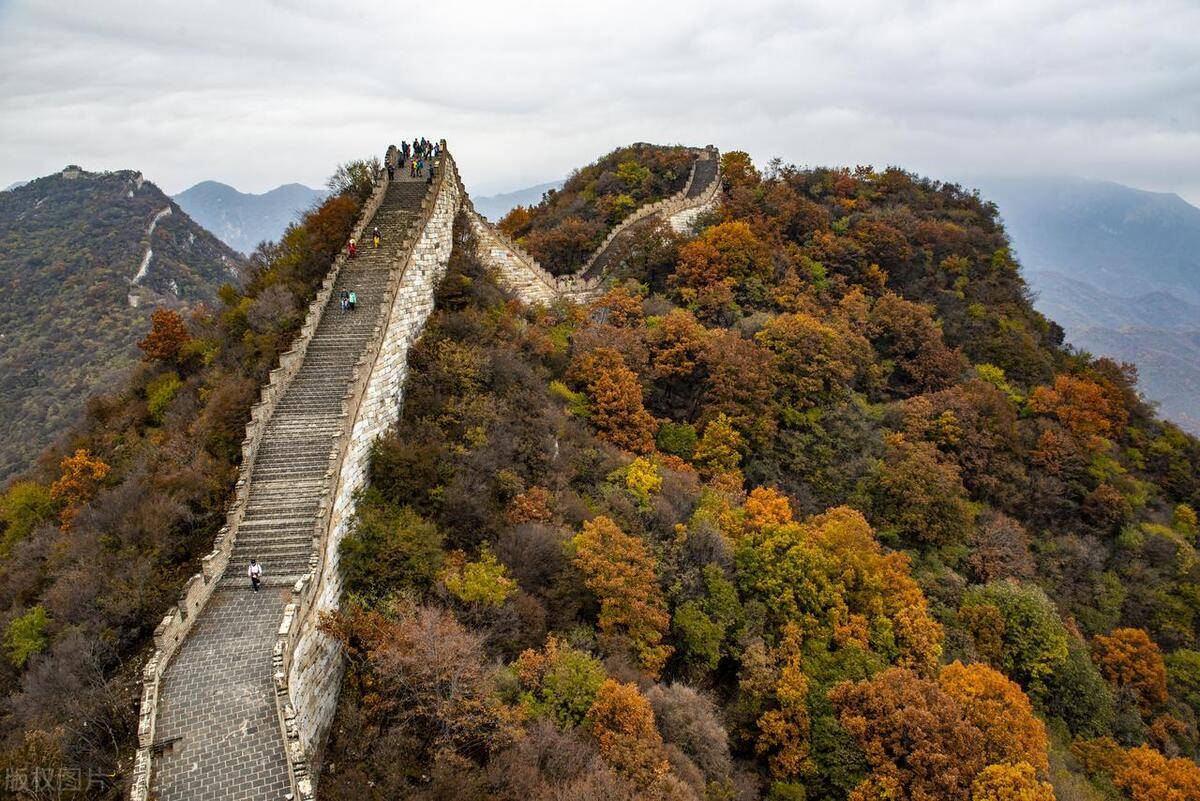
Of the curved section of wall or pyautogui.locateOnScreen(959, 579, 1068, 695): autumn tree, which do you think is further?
the curved section of wall

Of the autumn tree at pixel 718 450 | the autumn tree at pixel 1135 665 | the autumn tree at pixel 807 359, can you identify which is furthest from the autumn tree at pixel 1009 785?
the autumn tree at pixel 807 359

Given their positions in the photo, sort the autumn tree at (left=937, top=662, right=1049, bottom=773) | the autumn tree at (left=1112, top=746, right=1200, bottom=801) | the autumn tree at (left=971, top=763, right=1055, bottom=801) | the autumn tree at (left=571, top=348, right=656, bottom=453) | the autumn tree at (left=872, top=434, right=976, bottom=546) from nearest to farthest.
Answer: the autumn tree at (left=971, top=763, right=1055, bottom=801) < the autumn tree at (left=937, top=662, right=1049, bottom=773) < the autumn tree at (left=1112, top=746, right=1200, bottom=801) < the autumn tree at (left=571, top=348, right=656, bottom=453) < the autumn tree at (left=872, top=434, right=976, bottom=546)

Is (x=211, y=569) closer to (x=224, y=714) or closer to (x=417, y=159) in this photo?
(x=224, y=714)

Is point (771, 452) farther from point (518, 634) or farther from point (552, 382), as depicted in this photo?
point (518, 634)

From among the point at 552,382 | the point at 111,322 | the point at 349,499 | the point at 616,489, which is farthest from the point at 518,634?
the point at 111,322

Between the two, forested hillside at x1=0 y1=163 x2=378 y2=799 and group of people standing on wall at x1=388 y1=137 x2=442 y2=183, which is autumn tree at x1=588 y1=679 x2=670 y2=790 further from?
group of people standing on wall at x1=388 y1=137 x2=442 y2=183

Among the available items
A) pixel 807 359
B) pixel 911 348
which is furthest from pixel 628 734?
pixel 911 348

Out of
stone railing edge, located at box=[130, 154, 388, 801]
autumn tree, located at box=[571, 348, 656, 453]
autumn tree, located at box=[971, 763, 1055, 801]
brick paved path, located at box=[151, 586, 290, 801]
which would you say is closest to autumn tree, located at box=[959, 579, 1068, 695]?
autumn tree, located at box=[971, 763, 1055, 801]
